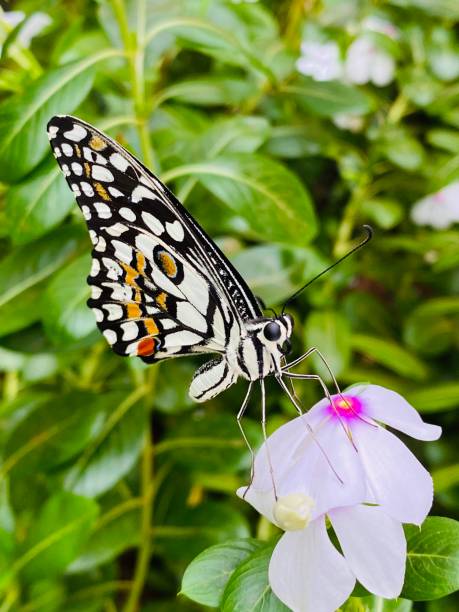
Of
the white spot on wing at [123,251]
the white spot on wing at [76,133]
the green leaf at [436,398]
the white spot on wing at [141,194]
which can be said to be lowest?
the green leaf at [436,398]

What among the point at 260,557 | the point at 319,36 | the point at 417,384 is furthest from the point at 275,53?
the point at 260,557

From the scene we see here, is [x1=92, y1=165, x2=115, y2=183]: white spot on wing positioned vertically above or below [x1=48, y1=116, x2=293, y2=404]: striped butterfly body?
above

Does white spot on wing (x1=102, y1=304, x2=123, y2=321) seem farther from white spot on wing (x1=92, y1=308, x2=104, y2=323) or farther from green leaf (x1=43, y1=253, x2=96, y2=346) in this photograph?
green leaf (x1=43, y1=253, x2=96, y2=346)

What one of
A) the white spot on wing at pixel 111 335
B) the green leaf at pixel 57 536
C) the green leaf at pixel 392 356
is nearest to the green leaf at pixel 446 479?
the green leaf at pixel 392 356

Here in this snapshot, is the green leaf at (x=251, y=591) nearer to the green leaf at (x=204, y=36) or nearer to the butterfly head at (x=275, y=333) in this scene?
the butterfly head at (x=275, y=333)

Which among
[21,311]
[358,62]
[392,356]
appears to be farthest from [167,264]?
[358,62]

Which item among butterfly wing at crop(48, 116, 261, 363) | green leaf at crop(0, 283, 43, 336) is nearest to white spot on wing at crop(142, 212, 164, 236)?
butterfly wing at crop(48, 116, 261, 363)

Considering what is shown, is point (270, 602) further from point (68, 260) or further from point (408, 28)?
point (408, 28)
